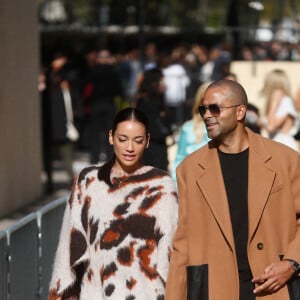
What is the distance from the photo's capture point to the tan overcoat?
218 inches

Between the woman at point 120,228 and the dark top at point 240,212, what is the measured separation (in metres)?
0.35

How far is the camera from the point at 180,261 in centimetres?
561

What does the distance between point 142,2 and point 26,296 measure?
14322mm

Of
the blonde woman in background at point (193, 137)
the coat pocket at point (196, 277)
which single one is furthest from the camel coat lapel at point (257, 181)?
the blonde woman in background at point (193, 137)

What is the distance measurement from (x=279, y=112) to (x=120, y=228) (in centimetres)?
553

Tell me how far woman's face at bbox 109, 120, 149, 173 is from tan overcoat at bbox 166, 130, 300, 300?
1.05 ft

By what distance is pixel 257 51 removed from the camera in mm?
20328

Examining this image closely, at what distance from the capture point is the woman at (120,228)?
5.75 metres

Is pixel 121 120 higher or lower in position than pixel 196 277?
higher

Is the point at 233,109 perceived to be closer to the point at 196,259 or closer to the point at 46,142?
the point at 196,259

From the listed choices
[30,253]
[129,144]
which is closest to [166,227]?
[129,144]

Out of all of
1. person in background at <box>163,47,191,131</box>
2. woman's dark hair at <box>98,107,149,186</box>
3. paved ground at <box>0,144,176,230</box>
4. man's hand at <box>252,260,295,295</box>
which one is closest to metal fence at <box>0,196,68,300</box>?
woman's dark hair at <box>98,107,149,186</box>

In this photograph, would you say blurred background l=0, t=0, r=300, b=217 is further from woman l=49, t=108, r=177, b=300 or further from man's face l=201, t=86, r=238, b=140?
man's face l=201, t=86, r=238, b=140

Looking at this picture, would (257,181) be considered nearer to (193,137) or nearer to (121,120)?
(121,120)
